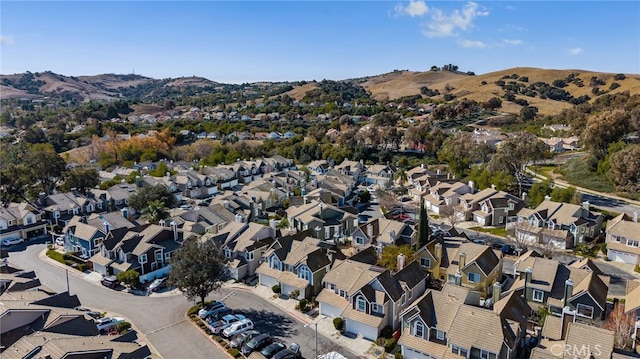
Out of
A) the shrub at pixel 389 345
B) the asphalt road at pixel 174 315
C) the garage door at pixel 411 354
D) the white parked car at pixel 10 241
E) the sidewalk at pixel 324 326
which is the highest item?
the garage door at pixel 411 354

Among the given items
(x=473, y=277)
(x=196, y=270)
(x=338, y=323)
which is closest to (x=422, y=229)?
(x=473, y=277)

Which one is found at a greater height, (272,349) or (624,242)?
(624,242)

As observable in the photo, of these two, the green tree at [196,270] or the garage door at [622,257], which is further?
the garage door at [622,257]

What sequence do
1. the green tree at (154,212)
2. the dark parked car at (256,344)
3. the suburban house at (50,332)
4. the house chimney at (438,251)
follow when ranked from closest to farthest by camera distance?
the suburban house at (50,332) < the dark parked car at (256,344) < the house chimney at (438,251) < the green tree at (154,212)

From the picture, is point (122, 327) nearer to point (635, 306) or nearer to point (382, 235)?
point (382, 235)

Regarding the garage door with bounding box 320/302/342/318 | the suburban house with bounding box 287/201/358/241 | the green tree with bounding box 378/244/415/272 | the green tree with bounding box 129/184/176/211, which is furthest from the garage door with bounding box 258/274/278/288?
the green tree with bounding box 129/184/176/211

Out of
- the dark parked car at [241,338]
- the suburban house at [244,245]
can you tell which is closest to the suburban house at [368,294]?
the dark parked car at [241,338]

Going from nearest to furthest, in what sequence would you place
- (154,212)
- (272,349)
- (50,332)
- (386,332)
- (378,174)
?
(50,332)
(272,349)
(386,332)
(154,212)
(378,174)

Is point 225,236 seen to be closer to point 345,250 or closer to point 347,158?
point 345,250

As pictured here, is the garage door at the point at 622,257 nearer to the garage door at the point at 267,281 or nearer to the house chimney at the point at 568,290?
the house chimney at the point at 568,290
